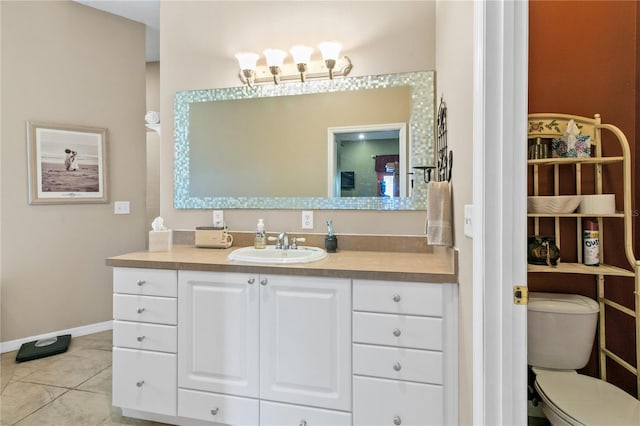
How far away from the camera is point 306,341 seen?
165 cm

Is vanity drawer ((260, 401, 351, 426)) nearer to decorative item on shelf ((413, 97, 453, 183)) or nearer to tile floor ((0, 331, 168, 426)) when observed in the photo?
tile floor ((0, 331, 168, 426))

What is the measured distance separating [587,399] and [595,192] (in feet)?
3.25

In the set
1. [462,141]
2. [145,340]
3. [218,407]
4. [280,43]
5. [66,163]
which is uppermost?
[280,43]

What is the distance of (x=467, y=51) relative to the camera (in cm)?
122

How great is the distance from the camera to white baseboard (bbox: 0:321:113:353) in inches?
108

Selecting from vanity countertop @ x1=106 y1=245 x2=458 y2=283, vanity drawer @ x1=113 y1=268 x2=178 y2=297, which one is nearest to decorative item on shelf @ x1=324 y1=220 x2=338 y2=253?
vanity countertop @ x1=106 y1=245 x2=458 y2=283

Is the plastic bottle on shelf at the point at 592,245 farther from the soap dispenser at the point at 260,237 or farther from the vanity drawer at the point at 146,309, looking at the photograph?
the vanity drawer at the point at 146,309

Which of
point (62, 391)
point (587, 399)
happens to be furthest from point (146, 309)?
point (587, 399)

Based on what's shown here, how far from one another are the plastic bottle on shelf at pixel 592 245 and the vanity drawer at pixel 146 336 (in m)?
2.09

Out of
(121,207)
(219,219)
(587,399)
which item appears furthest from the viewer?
(121,207)

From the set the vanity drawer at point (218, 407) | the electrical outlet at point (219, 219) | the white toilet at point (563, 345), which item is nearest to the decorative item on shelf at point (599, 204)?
the white toilet at point (563, 345)

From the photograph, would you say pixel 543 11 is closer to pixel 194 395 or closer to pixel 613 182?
pixel 613 182

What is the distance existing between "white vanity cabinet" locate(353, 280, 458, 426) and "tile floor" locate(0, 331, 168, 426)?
1256 millimetres

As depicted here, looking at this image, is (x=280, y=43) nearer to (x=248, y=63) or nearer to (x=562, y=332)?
(x=248, y=63)
